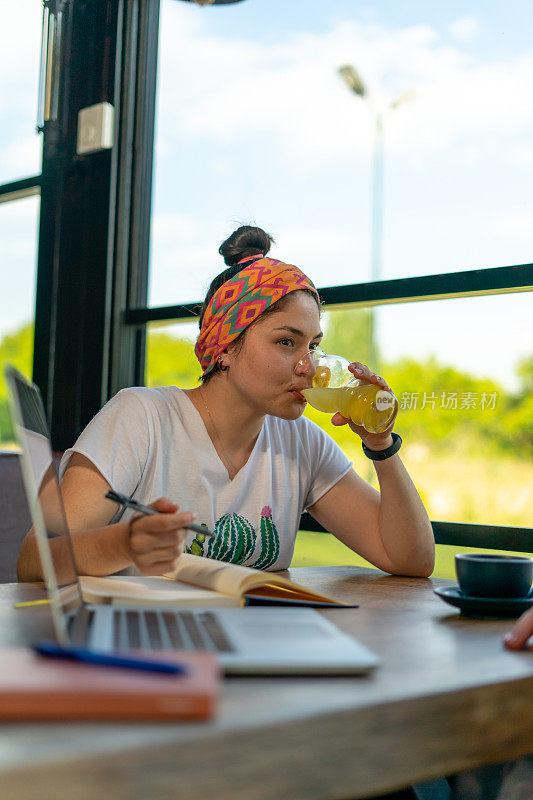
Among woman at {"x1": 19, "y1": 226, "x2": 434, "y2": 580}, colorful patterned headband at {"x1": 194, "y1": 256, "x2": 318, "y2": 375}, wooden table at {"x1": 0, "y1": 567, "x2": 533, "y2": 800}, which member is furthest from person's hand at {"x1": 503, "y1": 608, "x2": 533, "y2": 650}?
colorful patterned headband at {"x1": 194, "y1": 256, "x2": 318, "y2": 375}

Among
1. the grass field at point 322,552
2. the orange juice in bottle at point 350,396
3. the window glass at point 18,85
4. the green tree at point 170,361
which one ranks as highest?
the window glass at point 18,85

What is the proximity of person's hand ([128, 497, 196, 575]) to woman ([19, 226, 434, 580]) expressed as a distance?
351mm

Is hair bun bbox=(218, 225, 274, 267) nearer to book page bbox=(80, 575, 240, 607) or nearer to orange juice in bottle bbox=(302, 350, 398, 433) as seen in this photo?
orange juice in bottle bbox=(302, 350, 398, 433)

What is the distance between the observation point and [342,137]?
216 cm

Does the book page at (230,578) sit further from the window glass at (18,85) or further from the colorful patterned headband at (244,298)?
the window glass at (18,85)

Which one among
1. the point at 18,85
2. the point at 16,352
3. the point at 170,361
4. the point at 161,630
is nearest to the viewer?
the point at 161,630

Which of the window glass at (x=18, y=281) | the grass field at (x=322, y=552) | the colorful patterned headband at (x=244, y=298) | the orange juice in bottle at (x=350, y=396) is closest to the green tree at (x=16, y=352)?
the window glass at (x=18, y=281)

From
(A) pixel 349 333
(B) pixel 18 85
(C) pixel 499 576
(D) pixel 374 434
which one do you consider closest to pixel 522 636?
(C) pixel 499 576

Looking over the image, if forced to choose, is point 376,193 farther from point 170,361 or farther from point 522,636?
point 522,636

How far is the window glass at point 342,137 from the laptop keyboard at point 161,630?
127cm

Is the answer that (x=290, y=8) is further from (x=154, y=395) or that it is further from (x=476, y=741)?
(x=476, y=741)

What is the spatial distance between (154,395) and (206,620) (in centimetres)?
85

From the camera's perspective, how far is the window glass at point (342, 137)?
1867 mm

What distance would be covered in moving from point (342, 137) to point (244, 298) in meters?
0.76
